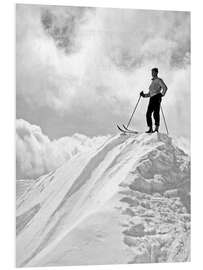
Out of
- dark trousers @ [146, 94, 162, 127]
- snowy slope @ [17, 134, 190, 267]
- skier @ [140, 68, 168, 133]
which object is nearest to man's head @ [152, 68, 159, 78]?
skier @ [140, 68, 168, 133]

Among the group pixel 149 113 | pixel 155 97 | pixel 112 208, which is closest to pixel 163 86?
pixel 155 97

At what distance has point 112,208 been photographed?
3.93 m

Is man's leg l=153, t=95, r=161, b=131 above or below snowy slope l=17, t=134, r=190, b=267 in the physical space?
above

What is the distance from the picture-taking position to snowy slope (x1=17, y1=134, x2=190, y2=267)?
3.83m

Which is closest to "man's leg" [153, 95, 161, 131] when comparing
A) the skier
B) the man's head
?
the skier

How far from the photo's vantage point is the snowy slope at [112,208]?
151 inches

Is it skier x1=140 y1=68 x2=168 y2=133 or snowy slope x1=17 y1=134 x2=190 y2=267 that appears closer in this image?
snowy slope x1=17 y1=134 x2=190 y2=267

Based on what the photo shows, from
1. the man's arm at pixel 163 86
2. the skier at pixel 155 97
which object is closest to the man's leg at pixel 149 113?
the skier at pixel 155 97

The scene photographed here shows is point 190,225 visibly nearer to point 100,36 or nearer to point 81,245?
point 81,245

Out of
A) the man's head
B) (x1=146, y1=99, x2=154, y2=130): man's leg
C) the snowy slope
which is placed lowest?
the snowy slope

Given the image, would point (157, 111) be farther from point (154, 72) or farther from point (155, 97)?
point (154, 72)

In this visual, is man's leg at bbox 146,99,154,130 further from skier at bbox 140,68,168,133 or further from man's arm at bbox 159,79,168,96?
man's arm at bbox 159,79,168,96

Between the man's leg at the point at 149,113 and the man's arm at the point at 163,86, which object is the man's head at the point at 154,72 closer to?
the man's arm at the point at 163,86
